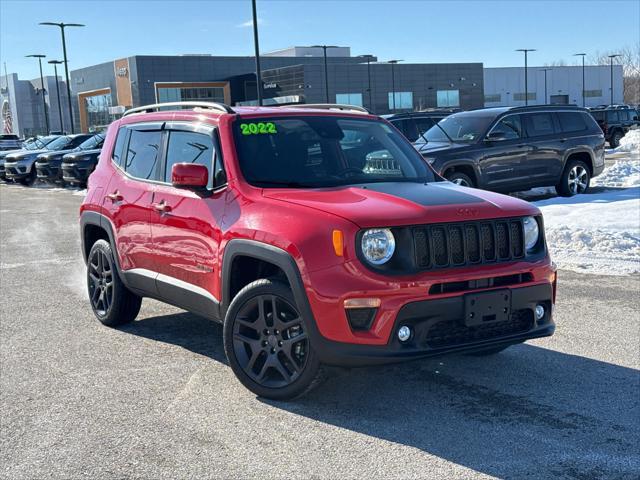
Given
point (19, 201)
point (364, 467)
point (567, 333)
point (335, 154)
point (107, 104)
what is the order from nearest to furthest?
point (364, 467) < point (335, 154) < point (567, 333) < point (19, 201) < point (107, 104)

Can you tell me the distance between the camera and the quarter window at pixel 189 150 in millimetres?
5582

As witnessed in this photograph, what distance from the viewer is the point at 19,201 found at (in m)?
22.1

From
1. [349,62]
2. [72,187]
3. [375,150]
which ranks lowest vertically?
[72,187]

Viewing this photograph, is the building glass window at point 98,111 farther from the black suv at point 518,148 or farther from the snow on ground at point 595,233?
the snow on ground at point 595,233

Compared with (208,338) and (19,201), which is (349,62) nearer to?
(19,201)

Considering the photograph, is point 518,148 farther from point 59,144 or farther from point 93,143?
point 59,144

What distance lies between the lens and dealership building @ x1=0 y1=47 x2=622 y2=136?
8275 centimetres

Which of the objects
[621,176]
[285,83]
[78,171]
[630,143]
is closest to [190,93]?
[285,83]

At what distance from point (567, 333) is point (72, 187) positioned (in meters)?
23.1

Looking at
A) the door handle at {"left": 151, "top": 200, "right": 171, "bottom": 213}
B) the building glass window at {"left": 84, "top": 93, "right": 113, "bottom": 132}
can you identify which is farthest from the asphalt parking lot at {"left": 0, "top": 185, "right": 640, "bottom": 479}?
the building glass window at {"left": 84, "top": 93, "right": 113, "bottom": 132}

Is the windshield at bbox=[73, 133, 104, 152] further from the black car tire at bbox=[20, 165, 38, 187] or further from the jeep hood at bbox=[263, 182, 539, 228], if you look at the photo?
the jeep hood at bbox=[263, 182, 539, 228]

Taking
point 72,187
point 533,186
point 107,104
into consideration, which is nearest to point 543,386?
point 533,186

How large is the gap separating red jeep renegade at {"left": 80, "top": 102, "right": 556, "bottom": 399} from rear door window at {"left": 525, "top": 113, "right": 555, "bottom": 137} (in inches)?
384

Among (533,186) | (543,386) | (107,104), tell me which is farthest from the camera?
(107,104)
